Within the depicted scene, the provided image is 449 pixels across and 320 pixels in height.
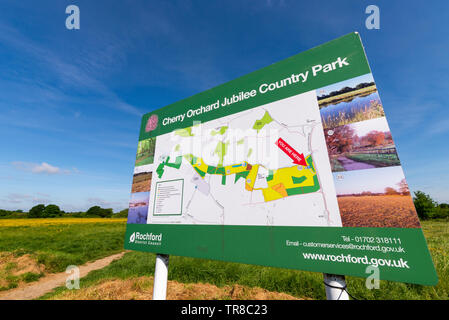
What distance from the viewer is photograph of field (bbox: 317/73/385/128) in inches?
82.0

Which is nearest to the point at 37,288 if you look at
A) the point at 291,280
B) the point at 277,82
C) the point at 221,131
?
the point at 291,280

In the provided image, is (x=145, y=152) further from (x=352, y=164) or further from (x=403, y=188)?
(x=403, y=188)

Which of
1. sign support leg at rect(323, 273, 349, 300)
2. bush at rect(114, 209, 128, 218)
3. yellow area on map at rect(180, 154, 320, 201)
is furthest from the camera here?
bush at rect(114, 209, 128, 218)

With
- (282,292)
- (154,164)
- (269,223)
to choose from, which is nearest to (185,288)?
(282,292)

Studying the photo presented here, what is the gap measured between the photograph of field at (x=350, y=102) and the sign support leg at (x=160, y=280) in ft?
11.7

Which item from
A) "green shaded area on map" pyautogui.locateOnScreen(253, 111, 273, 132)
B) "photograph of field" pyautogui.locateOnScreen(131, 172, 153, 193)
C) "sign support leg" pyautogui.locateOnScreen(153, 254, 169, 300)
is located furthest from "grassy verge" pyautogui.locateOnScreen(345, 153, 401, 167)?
"photograph of field" pyautogui.locateOnScreen(131, 172, 153, 193)

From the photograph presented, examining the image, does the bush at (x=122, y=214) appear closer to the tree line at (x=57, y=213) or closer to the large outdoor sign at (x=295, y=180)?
the tree line at (x=57, y=213)

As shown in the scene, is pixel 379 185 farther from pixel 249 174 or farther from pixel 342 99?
pixel 249 174

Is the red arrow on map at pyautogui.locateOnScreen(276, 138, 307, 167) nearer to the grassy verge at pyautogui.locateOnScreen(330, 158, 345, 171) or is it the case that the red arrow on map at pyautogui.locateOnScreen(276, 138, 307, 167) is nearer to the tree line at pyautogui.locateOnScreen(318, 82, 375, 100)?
the grassy verge at pyautogui.locateOnScreen(330, 158, 345, 171)

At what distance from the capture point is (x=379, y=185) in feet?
6.17

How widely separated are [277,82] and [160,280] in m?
4.01

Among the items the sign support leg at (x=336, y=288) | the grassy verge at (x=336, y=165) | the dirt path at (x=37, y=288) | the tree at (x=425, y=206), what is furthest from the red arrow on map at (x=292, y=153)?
the tree at (x=425, y=206)

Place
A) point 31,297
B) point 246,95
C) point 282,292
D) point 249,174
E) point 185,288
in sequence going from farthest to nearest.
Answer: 1. point 31,297
2. point 185,288
3. point 282,292
4. point 246,95
5. point 249,174
